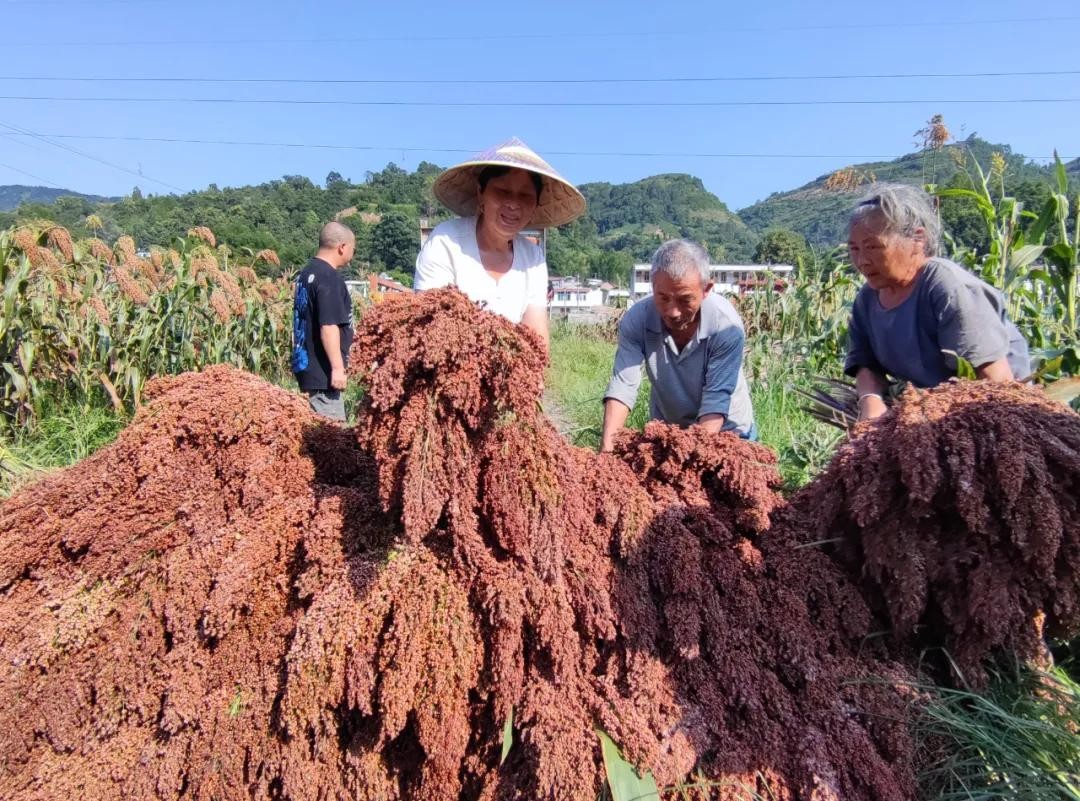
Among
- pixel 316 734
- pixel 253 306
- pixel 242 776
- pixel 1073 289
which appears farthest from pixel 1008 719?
pixel 253 306

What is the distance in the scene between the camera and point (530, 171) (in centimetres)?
224

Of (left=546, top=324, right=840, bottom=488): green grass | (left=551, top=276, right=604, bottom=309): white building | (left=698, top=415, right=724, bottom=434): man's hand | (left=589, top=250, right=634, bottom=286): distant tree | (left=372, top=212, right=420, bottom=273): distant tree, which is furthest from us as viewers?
(left=589, top=250, right=634, bottom=286): distant tree

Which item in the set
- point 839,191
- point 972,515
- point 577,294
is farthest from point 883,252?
point 577,294

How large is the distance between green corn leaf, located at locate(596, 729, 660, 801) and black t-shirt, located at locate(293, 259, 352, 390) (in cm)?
335

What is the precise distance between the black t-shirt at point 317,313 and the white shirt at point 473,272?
2.09 meters

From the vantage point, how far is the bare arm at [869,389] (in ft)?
6.87

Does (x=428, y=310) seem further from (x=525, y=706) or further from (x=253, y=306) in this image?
(x=253, y=306)

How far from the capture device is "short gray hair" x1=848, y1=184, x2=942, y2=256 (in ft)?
6.36

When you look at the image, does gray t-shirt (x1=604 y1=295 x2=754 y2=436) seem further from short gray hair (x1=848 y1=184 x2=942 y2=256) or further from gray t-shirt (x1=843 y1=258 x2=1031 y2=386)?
short gray hair (x1=848 y1=184 x2=942 y2=256)

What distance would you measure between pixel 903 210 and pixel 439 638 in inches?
67.6

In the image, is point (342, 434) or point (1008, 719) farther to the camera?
point (342, 434)

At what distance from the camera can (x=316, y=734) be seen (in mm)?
1362

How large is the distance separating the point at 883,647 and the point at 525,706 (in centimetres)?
84

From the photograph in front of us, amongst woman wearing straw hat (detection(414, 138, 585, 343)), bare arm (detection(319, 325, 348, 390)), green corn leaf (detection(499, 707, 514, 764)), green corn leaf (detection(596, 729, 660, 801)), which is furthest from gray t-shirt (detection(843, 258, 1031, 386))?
bare arm (detection(319, 325, 348, 390))
